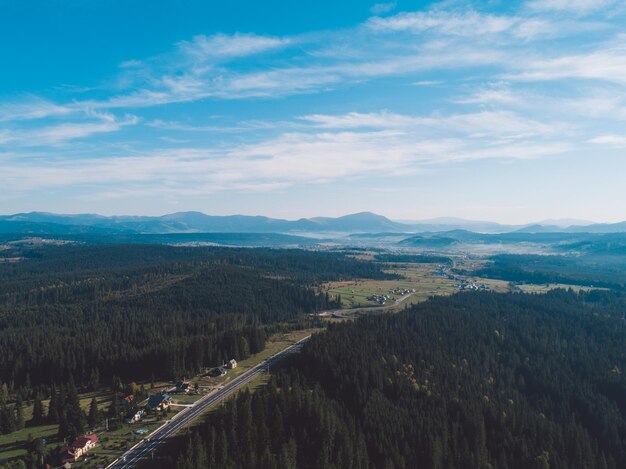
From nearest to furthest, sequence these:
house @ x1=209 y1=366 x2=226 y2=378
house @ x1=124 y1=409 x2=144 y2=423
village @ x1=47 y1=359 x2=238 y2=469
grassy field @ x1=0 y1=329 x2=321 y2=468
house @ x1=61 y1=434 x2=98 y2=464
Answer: house @ x1=61 y1=434 x2=98 y2=464, village @ x1=47 y1=359 x2=238 y2=469, grassy field @ x1=0 y1=329 x2=321 y2=468, house @ x1=124 y1=409 x2=144 y2=423, house @ x1=209 y1=366 x2=226 y2=378

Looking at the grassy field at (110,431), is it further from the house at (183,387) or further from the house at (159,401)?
the house at (183,387)

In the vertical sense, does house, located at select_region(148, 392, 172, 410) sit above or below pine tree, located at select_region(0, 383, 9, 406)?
above

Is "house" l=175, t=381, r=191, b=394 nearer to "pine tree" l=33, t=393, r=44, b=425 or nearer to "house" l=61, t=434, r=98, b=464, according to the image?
"house" l=61, t=434, r=98, b=464

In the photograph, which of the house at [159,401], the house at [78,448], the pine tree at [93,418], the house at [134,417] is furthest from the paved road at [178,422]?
the pine tree at [93,418]

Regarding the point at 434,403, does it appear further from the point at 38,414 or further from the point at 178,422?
the point at 38,414

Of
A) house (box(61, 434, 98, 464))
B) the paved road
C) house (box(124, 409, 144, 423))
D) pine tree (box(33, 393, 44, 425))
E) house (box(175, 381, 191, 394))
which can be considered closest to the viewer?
the paved road

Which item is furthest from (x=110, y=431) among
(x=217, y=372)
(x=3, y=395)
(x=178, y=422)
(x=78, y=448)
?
(x=3, y=395)

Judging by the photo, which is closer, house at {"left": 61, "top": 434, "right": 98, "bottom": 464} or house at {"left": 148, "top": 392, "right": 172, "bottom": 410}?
house at {"left": 61, "top": 434, "right": 98, "bottom": 464}

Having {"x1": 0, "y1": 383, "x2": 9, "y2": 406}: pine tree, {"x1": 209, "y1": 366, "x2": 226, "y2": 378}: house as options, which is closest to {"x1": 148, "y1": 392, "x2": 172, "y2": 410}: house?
{"x1": 209, "y1": 366, "x2": 226, "y2": 378}: house
